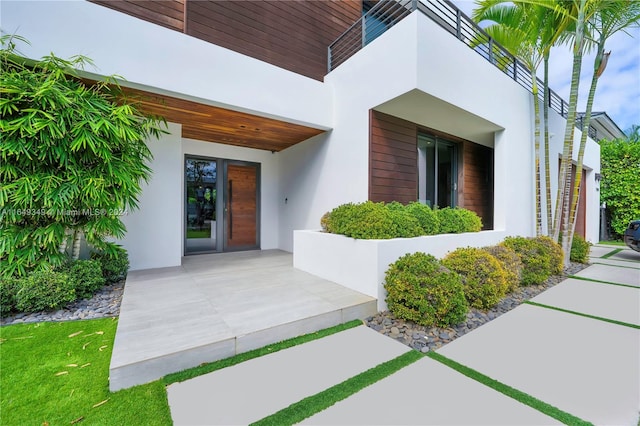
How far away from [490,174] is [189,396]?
26.7 ft

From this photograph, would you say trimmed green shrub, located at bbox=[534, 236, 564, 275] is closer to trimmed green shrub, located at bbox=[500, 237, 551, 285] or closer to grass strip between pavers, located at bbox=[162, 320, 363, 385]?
trimmed green shrub, located at bbox=[500, 237, 551, 285]

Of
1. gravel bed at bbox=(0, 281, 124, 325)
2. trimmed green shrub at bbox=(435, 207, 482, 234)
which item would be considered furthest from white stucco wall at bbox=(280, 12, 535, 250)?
gravel bed at bbox=(0, 281, 124, 325)

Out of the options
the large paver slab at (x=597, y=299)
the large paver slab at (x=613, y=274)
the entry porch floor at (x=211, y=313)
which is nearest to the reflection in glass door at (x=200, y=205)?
the entry porch floor at (x=211, y=313)

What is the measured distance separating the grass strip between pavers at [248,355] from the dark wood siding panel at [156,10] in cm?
587

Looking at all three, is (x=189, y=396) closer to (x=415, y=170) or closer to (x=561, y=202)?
(x=415, y=170)

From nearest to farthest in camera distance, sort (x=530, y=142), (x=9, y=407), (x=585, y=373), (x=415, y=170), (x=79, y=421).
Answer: (x=79, y=421), (x=9, y=407), (x=585, y=373), (x=415, y=170), (x=530, y=142)

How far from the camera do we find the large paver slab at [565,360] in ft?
5.88

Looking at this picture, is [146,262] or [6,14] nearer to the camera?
[6,14]

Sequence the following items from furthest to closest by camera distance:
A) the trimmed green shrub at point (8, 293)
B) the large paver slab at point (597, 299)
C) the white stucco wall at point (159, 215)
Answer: the white stucco wall at point (159, 215) → the large paver slab at point (597, 299) → the trimmed green shrub at point (8, 293)

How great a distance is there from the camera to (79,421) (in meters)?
1.59

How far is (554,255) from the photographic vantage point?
16.8 feet

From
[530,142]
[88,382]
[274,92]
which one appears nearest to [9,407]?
[88,382]

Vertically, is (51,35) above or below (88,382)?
above

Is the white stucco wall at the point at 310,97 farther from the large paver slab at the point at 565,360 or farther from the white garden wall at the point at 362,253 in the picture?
the large paver slab at the point at 565,360
